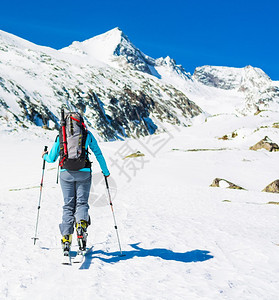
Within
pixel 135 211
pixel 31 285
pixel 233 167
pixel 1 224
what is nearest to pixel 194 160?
pixel 233 167

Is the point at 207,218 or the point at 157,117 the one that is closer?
the point at 207,218

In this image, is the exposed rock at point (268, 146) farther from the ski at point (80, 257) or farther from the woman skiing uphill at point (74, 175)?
the ski at point (80, 257)

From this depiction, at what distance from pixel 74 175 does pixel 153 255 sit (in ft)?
7.35

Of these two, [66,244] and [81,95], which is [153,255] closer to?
[66,244]

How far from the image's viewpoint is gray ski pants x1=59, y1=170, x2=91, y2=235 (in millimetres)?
5113

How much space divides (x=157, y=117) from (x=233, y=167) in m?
115

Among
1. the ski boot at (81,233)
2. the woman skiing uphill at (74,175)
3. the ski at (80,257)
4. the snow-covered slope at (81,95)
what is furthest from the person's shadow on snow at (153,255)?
the snow-covered slope at (81,95)

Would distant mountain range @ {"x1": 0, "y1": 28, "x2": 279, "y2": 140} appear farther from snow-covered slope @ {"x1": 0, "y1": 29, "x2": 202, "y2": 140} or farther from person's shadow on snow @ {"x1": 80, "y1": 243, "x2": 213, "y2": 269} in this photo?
person's shadow on snow @ {"x1": 80, "y1": 243, "x2": 213, "y2": 269}

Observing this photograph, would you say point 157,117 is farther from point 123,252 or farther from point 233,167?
point 123,252

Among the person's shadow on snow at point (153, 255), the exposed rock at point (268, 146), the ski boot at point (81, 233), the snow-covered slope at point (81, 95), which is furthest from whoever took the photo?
the snow-covered slope at point (81, 95)

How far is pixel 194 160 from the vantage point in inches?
1014

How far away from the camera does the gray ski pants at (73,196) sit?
511 cm

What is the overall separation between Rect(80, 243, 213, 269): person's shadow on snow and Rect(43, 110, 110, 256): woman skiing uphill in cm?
50

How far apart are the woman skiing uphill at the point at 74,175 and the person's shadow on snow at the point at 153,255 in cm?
50
